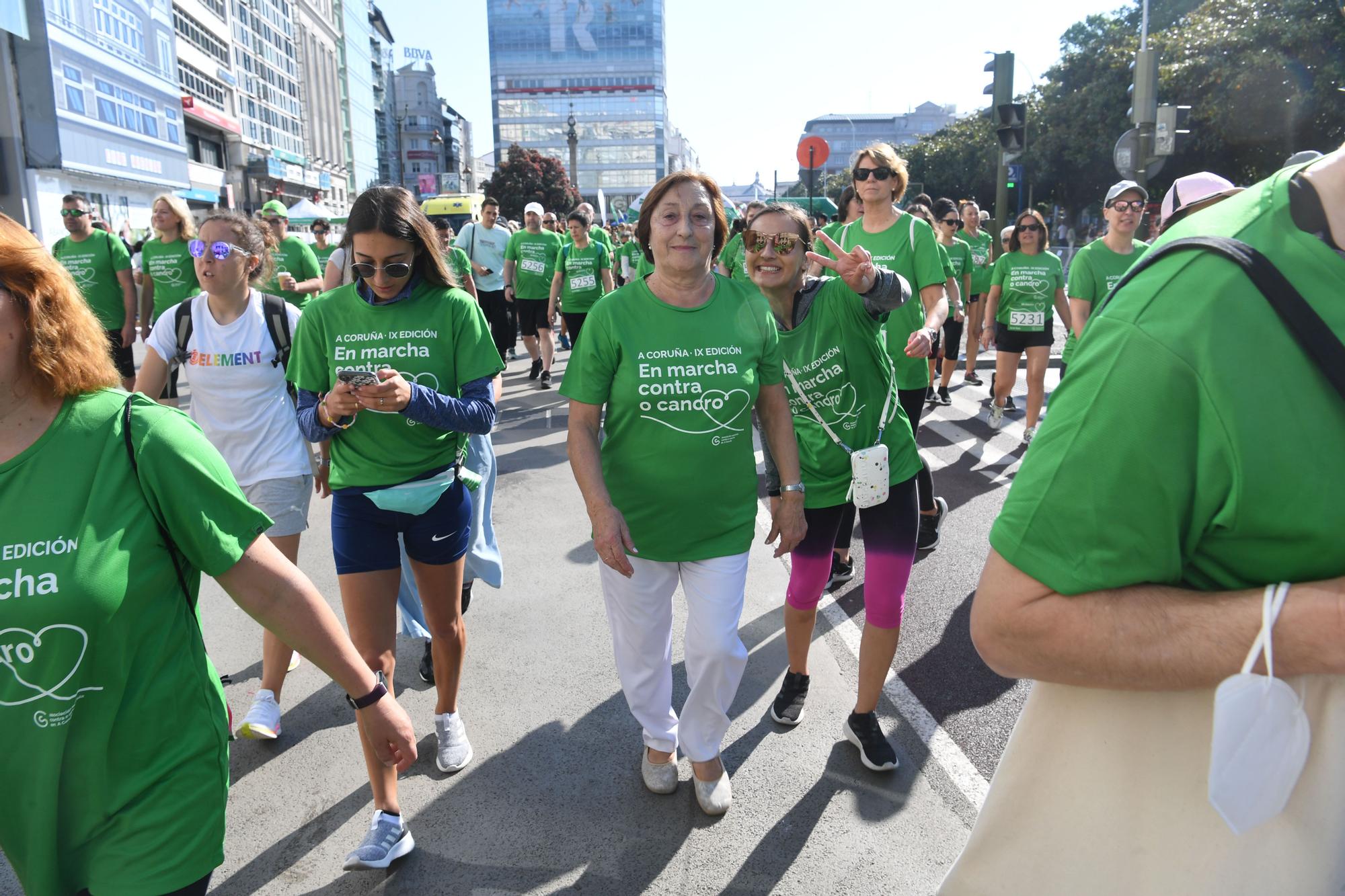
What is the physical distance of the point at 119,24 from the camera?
38.5m

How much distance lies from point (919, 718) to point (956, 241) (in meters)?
7.15

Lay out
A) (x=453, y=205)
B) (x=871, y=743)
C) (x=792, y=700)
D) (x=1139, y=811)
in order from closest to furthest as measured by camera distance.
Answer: (x=1139, y=811) → (x=871, y=743) → (x=792, y=700) → (x=453, y=205)

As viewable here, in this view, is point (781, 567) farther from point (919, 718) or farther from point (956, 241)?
point (956, 241)

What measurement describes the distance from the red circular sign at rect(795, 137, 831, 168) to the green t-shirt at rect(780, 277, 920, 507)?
10.3m

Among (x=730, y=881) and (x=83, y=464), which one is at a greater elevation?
(x=83, y=464)

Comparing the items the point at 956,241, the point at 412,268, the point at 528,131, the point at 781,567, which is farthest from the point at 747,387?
the point at 528,131

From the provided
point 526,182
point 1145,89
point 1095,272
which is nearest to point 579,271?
point 1095,272

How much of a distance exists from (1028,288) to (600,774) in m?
6.61

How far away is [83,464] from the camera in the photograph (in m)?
1.64

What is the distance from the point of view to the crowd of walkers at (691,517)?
102 cm

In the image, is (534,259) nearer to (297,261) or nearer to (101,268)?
(297,261)

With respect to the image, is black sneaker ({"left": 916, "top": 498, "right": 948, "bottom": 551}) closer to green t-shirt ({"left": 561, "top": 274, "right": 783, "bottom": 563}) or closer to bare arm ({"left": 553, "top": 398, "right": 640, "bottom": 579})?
green t-shirt ({"left": 561, "top": 274, "right": 783, "bottom": 563})

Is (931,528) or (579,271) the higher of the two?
(579,271)

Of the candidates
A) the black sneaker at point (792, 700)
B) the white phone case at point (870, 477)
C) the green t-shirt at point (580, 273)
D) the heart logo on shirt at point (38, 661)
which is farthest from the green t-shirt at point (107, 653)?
the green t-shirt at point (580, 273)
